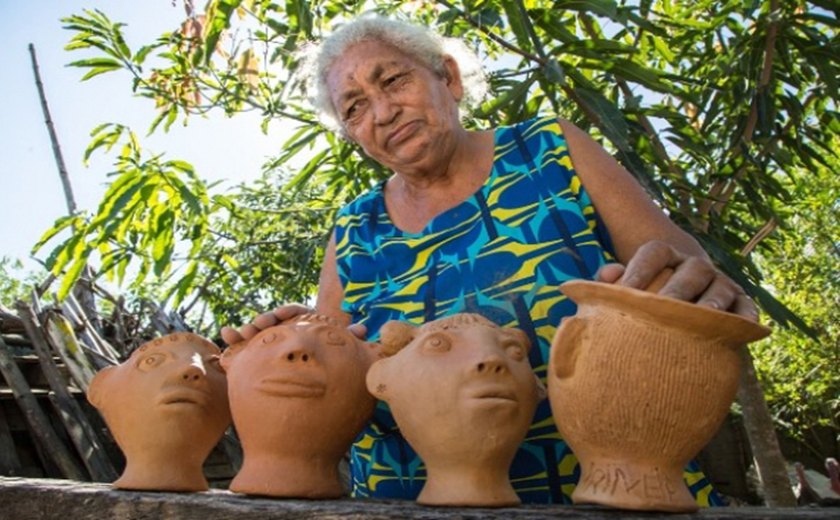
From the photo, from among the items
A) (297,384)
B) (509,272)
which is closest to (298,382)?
(297,384)

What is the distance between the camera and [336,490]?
1.60 metres

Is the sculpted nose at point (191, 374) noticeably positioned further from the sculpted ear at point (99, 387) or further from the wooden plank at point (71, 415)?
the wooden plank at point (71, 415)

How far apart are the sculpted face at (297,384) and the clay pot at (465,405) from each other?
128 mm

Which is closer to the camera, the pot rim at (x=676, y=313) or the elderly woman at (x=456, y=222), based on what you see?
the pot rim at (x=676, y=313)

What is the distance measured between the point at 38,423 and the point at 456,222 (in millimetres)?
2615

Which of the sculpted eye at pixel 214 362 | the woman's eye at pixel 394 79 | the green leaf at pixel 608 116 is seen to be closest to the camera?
the sculpted eye at pixel 214 362

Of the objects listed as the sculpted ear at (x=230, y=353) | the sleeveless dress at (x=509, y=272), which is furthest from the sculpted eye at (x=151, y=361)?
the sleeveless dress at (x=509, y=272)

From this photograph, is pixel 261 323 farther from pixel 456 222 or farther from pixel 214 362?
pixel 456 222

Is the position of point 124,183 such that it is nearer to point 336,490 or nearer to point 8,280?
point 336,490

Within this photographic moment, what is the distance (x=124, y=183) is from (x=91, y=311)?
2204 mm

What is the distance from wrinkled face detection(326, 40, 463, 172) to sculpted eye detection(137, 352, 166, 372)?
65 cm

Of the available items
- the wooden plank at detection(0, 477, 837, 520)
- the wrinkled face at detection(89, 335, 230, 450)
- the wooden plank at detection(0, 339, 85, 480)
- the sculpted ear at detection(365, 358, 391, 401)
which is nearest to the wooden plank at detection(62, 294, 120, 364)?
the wooden plank at detection(0, 339, 85, 480)

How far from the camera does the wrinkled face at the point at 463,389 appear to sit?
4.52 ft

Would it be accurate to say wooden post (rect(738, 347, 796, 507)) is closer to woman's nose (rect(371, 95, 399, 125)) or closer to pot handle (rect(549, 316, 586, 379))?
woman's nose (rect(371, 95, 399, 125))
